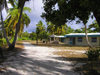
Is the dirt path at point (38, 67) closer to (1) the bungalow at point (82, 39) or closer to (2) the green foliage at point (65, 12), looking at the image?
(2) the green foliage at point (65, 12)

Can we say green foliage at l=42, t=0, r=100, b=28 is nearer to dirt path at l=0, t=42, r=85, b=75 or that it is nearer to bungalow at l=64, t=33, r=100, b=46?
dirt path at l=0, t=42, r=85, b=75

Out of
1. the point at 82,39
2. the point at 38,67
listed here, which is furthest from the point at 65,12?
the point at 82,39

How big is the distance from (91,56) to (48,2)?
16.3 ft

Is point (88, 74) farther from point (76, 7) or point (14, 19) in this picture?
point (14, 19)

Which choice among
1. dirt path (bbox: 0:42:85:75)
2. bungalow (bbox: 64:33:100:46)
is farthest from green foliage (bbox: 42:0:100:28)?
bungalow (bbox: 64:33:100:46)

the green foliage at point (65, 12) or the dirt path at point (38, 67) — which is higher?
the green foliage at point (65, 12)

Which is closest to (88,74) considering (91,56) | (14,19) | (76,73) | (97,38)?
(76,73)

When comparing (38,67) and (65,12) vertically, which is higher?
(65,12)

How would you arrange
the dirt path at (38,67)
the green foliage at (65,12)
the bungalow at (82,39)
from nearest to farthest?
Result: the dirt path at (38,67) < the green foliage at (65,12) < the bungalow at (82,39)

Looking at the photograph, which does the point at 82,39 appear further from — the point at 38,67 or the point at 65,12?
the point at 38,67

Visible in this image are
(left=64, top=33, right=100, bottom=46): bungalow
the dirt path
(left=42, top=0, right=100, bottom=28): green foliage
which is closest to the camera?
the dirt path

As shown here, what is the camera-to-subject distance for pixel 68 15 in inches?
301

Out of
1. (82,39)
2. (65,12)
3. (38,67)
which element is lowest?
(38,67)

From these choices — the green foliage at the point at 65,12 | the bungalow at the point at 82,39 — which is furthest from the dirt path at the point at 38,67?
the bungalow at the point at 82,39
